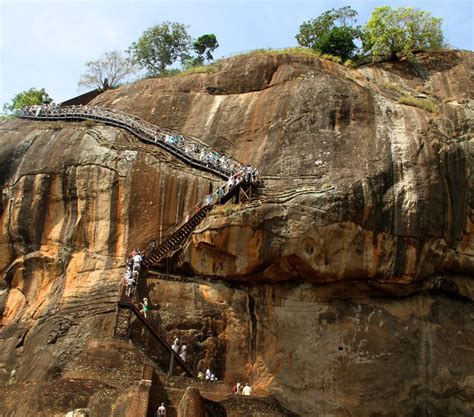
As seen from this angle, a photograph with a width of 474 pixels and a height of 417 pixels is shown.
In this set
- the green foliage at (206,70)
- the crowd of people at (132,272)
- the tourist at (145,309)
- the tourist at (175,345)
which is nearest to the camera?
the tourist at (175,345)

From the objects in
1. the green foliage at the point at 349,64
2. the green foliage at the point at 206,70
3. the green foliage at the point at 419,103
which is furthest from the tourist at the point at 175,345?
the green foliage at the point at 349,64

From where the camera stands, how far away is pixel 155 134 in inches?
1174

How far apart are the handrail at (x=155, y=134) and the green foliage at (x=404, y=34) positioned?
12.9 m

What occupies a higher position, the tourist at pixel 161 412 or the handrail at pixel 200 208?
the handrail at pixel 200 208

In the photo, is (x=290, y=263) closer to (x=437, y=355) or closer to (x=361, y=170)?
(x=361, y=170)

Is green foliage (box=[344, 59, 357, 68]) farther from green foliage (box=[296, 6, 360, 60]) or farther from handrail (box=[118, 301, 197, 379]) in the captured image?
handrail (box=[118, 301, 197, 379])

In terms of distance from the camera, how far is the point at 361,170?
87.1ft

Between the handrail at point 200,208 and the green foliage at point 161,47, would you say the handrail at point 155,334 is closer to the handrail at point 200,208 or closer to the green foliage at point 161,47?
the handrail at point 200,208

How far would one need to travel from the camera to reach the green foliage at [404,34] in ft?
124

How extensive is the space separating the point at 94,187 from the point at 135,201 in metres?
1.69

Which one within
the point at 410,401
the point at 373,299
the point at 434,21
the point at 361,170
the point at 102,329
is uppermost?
the point at 434,21

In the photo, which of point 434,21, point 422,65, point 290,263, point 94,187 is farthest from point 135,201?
point 434,21

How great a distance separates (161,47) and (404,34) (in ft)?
51.8

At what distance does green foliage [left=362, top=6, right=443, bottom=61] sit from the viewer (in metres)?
37.8
